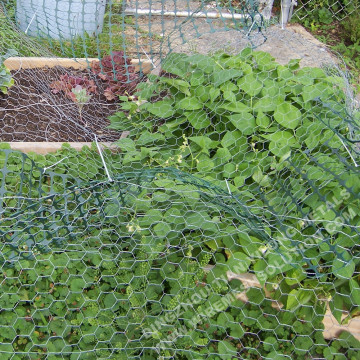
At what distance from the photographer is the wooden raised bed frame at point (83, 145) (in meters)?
2.04

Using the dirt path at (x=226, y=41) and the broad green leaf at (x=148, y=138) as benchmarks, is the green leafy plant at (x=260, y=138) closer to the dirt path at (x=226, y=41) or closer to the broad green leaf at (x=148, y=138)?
the broad green leaf at (x=148, y=138)

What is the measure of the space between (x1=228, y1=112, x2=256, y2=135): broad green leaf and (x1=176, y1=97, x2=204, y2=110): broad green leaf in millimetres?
221

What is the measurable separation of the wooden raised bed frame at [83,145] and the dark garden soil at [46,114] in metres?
0.09

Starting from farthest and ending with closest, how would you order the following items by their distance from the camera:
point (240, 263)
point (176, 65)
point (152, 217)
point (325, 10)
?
point (325, 10) < point (176, 65) < point (152, 217) < point (240, 263)

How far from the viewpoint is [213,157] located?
2.57 metres

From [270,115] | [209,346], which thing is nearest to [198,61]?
[270,115]

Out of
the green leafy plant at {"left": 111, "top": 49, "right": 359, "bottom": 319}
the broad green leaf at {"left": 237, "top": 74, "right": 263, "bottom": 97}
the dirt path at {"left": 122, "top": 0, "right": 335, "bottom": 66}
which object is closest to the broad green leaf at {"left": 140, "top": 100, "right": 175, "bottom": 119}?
the green leafy plant at {"left": 111, "top": 49, "right": 359, "bottom": 319}

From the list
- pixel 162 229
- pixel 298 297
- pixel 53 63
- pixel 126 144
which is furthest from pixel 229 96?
pixel 53 63

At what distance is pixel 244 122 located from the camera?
8.48ft

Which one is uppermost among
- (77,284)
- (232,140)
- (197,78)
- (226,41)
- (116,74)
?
(197,78)

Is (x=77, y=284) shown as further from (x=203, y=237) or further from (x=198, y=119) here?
(x=198, y=119)

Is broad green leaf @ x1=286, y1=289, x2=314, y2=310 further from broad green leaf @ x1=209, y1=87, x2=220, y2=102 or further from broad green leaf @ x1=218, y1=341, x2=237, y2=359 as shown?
broad green leaf @ x1=209, y1=87, x2=220, y2=102

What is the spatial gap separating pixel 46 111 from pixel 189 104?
1.00 meters

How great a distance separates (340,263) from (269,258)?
287mm
